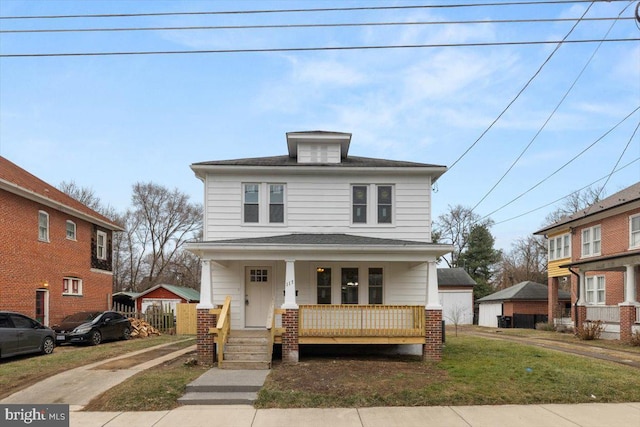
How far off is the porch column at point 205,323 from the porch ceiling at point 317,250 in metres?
0.57

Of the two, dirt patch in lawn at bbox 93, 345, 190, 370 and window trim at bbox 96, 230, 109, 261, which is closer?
dirt patch in lawn at bbox 93, 345, 190, 370

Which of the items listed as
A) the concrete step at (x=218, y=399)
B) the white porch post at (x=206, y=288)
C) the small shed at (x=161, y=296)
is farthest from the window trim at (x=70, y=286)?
the concrete step at (x=218, y=399)

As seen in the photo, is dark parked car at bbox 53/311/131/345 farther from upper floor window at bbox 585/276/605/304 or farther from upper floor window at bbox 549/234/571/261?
upper floor window at bbox 549/234/571/261

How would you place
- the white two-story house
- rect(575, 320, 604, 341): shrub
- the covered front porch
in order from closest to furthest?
the covered front porch < the white two-story house < rect(575, 320, 604, 341): shrub

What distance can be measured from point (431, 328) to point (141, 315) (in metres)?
18.6

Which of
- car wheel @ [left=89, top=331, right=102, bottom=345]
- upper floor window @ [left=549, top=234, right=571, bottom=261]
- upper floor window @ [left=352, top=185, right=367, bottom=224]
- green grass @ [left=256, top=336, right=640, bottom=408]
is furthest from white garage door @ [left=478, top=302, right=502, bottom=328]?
car wheel @ [left=89, top=331, right=102, bottom=345]

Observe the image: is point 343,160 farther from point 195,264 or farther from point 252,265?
point 195,264

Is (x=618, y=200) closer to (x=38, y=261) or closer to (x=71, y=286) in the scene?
(x=38, y=261)

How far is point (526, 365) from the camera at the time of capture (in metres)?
12.1

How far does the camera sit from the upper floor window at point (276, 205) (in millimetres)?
16000

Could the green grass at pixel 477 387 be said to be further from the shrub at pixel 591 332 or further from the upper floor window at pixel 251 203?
the shrub at pixel 591 332

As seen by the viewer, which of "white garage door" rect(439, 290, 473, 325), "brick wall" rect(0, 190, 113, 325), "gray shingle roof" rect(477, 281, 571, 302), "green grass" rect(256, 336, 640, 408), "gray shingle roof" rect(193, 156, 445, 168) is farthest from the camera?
"white garage door" rect(439, 290, 473, 325)

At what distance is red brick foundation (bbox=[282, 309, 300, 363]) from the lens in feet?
42.9

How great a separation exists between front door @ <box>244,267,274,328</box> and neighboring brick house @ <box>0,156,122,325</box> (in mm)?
10130
